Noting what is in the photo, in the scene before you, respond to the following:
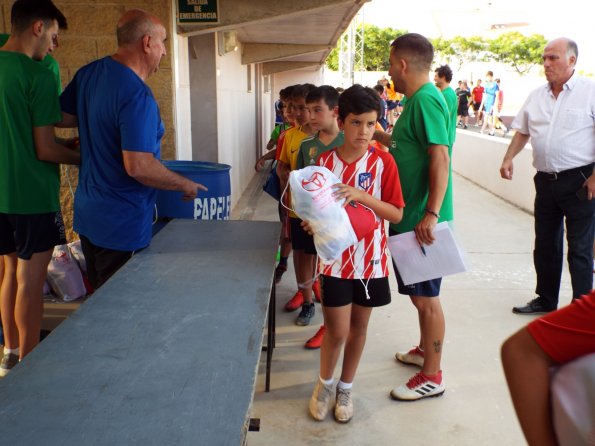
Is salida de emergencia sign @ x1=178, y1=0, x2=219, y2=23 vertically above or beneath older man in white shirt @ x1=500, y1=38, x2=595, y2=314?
above

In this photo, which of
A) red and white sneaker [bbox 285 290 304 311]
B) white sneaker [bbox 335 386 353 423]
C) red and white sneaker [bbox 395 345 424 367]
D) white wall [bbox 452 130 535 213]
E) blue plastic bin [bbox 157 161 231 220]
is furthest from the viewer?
white wall [bbox 452 130 535 213]

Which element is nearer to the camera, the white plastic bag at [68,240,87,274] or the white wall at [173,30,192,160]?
the white plastic bag at [68,240,87,274]

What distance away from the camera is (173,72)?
399cm

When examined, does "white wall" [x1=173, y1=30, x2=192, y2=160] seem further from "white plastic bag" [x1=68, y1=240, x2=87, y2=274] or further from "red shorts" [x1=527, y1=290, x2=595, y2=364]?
"red shorts" [x1=527, y1=290, x2=595, y2=364]

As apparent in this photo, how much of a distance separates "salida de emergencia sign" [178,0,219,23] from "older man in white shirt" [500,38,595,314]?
8.53 feet

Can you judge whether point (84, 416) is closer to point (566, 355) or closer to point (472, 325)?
point (566, 355)

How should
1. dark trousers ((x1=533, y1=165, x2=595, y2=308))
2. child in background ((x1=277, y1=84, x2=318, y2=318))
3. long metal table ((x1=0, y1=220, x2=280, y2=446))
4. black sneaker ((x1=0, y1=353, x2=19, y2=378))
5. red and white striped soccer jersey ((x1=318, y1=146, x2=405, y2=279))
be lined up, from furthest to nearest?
1. dark trousers ((x1=533, y1=165, x2=595, y2=308))
2. child in background ((x1=277, y1=84, x2=318, y2=318))
3. black sneaker ((x1=0, y1=353, x2=19, y2=378))
4. red and white striped soccer jersey ((x1=318, y1=146, x2=405, y2=279))
5. long metal table ((x1=0, y1=220, x2=280, y2=446))

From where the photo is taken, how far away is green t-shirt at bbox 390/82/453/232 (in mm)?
2564

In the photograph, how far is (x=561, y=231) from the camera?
4.04 meters

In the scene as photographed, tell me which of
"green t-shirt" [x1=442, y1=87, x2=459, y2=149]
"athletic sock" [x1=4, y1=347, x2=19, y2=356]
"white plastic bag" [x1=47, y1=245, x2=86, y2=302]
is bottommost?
"athletic sock" [x1=4, y1=347, x2=19, y2=356]

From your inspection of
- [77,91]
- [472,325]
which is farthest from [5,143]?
[472,325]

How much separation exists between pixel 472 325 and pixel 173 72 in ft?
9.58

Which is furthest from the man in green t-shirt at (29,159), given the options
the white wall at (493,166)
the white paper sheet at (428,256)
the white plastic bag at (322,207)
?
the white wall at (493,166)

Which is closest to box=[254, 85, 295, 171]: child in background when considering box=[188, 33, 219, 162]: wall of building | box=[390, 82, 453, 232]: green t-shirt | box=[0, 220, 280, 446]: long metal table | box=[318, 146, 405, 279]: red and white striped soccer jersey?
box=[188, 33, 219, 162]: wall of building
